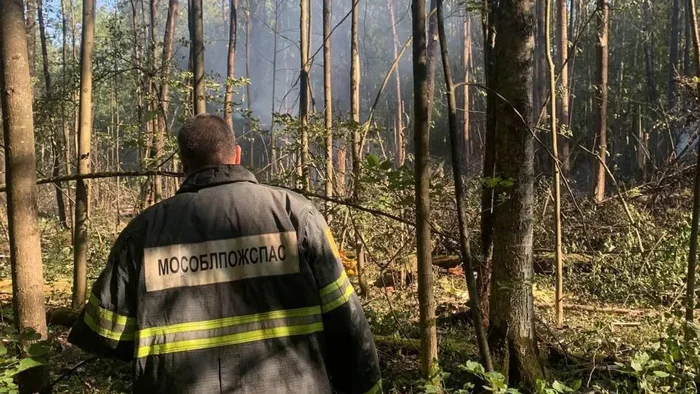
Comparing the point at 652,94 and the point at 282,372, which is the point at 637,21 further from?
the point at 282,372

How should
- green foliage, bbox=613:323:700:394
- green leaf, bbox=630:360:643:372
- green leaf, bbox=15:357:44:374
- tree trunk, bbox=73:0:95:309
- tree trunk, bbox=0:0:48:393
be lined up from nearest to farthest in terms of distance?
green leaf, bbox=15:357:44:374 < tree trunk, bbox=0:0:48:393 < green leaf, bbox=630:360:643:372 < green foliage, bbox=613:323:700:394 < tree trunk, bbox=73:0:95:309

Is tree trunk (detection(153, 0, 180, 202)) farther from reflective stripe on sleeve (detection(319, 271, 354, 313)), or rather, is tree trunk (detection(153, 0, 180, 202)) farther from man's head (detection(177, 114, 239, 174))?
reflective stripe on sleeve (detection(319, 271, 354, 313))

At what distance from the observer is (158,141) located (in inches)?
305

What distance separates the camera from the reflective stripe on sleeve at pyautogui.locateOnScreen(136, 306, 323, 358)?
1.70 metres

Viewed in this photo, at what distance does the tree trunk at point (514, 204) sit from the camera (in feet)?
11.2

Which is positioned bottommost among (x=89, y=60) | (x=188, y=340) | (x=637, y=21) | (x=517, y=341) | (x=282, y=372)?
(x=517, y=341)

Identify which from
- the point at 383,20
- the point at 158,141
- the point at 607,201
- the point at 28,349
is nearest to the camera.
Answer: the point at 28,349

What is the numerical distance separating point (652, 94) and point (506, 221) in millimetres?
25431

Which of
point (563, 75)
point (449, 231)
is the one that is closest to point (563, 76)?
point (563, 75)

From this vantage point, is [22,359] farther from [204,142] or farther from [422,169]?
[422,169]

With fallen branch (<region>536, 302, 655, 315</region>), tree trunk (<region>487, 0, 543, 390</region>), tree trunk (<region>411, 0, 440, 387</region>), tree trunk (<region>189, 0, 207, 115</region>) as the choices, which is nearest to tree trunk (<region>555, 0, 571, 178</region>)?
fallen branch (<region>536, 302, 655, 315</region>)

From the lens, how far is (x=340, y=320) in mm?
1834

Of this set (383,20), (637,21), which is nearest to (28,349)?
(637,21)

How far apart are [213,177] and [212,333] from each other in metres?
0.48
